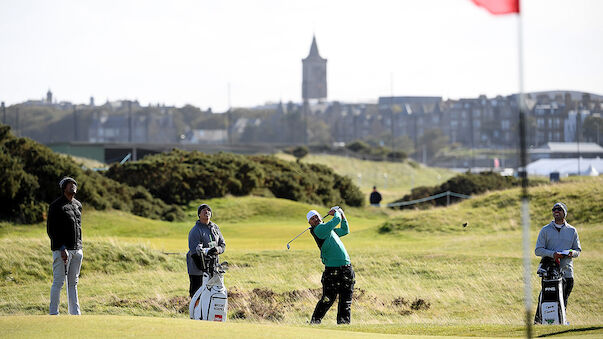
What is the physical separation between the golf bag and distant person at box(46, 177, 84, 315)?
6.36m

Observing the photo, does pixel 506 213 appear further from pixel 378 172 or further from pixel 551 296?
pixel 378 172

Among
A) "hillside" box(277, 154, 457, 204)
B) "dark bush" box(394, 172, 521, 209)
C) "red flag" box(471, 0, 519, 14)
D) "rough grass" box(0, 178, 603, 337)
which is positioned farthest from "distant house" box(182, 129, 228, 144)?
"red flag" box(471, 0, 519, 14)

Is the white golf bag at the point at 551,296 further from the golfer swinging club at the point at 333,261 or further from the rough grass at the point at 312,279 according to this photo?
the golfer swinging club at the point at 333,261

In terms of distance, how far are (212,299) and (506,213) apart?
75.0 ft

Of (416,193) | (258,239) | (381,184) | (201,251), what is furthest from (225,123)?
(201,251)

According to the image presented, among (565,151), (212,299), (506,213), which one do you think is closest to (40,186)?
(506,213)

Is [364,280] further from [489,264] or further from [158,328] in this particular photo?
[158,328]

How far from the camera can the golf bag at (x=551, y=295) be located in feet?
44.1

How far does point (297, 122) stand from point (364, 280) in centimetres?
17509

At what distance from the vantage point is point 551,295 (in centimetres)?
1351

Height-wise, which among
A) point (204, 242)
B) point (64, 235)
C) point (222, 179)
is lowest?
point (222, 179)

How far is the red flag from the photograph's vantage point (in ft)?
31.3

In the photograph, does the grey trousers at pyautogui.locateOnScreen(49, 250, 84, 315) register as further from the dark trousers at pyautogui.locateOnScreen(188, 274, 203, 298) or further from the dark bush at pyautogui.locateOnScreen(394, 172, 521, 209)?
the dark bush at pyautogui.locateOnScreen(394, 172, 521, 209)

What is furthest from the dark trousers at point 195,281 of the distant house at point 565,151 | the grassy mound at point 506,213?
the distant house at point 565,151
